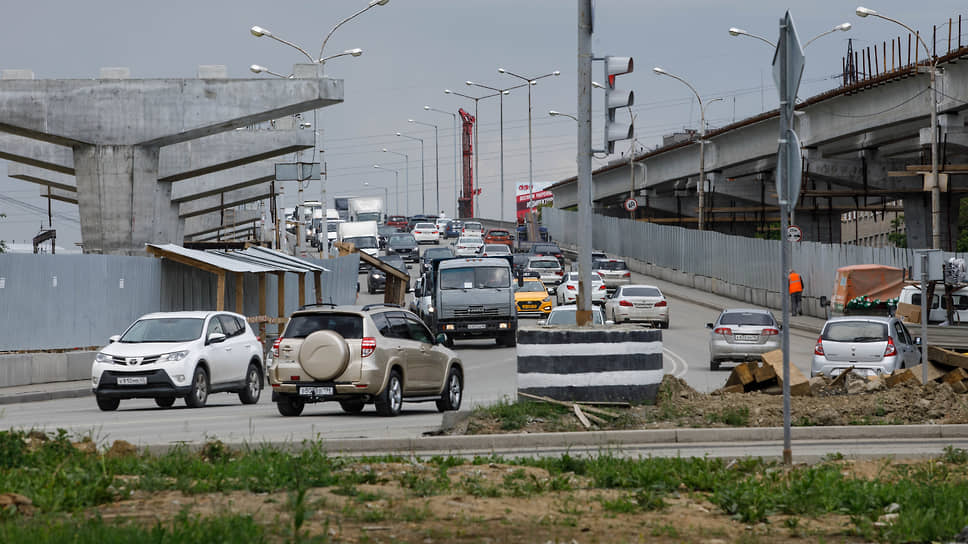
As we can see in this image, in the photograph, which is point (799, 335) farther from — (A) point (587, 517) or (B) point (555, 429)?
(A) point (587, 517)

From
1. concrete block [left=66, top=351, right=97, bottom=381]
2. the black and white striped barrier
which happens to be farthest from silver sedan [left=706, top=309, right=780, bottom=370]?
the black and white striped barrier

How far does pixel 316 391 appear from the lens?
58.4ft

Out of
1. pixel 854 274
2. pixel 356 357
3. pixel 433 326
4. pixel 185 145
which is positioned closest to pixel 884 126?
pixel 854 274

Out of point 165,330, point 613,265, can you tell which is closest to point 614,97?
point 165,330

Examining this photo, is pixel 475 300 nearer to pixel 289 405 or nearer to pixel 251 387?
pixel 251 387

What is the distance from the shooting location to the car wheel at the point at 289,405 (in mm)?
18297

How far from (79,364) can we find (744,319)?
52.9 ft

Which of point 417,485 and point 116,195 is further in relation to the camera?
point 116,195

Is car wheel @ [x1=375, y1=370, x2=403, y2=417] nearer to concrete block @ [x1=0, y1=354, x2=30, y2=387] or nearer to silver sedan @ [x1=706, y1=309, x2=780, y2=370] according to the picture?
concrete block @ [x1=0, y1=354, x2=30, y2=387]

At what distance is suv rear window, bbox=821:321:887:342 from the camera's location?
965 inches

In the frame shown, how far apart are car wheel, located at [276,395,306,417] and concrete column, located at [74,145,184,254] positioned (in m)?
18.7

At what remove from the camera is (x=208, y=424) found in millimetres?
16875

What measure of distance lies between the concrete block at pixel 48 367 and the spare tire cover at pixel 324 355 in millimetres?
11766

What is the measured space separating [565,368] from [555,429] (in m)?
A: 0.97
